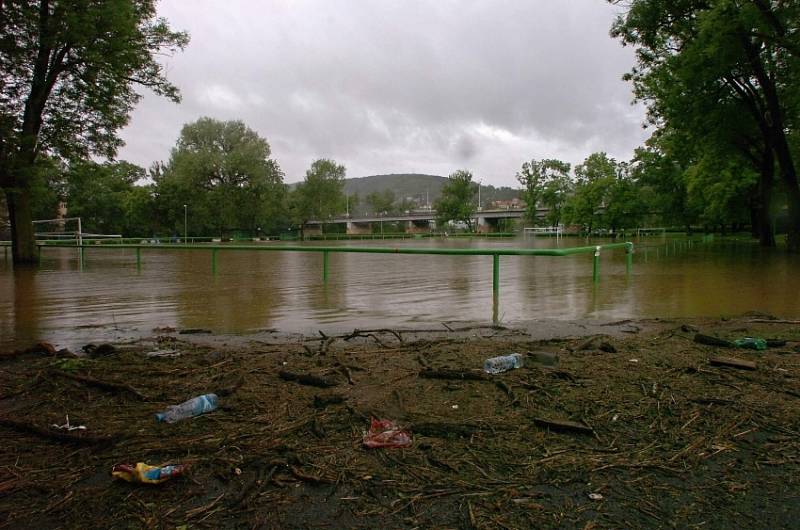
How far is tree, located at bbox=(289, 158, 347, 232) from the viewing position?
94.6 m

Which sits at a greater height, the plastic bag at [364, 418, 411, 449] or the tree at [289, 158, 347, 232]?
the tree at [289, 158, 347, 232]

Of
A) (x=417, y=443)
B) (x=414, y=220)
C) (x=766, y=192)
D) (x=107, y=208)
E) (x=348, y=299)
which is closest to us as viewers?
(x=417, y=443)

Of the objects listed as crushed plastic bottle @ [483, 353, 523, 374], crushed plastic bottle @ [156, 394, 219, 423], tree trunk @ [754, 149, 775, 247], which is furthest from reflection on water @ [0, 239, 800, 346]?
tree trunk @ [754, 149, 775, 247]

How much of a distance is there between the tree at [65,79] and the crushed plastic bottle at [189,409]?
54.5ft

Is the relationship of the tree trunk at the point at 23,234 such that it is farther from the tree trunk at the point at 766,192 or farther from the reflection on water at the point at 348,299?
the tree trunk at the point at 766,192

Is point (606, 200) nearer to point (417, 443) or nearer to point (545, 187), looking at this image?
point (545, 187)

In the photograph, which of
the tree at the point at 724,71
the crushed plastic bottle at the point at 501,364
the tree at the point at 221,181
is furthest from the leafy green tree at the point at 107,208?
the crushed plastic bottle at the point at 501,364

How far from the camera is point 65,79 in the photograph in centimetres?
1930

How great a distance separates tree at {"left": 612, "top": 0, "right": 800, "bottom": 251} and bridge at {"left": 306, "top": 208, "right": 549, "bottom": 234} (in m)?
77.4

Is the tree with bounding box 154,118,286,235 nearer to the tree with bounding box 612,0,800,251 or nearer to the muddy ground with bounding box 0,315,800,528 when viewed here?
the tree with bounding box 612,0,800,251

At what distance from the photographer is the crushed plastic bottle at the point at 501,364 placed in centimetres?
399

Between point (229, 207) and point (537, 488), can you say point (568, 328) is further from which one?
point (229, 207)

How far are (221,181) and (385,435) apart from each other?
236 ft

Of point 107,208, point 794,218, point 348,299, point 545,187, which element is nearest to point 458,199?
point 545,187
